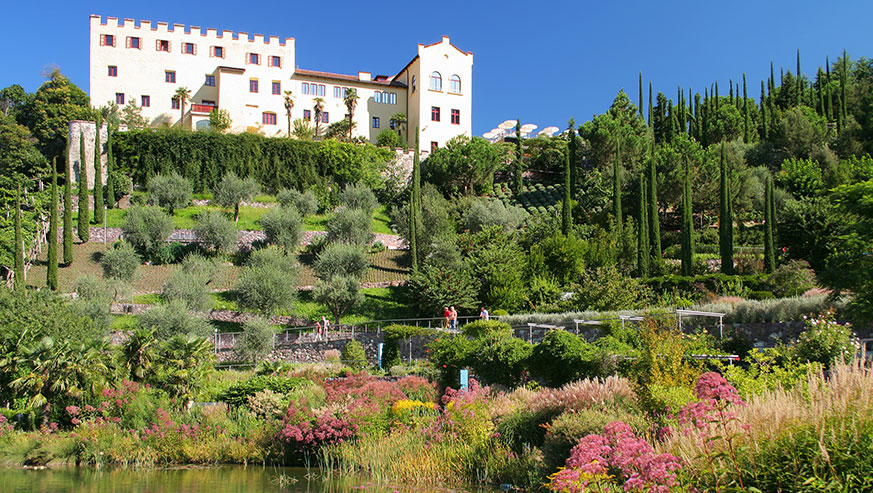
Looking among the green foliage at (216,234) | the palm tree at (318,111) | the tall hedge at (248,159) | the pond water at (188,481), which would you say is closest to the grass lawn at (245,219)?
the green foliage at (216,234)

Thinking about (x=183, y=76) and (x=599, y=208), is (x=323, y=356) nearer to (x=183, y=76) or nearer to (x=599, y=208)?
(x=599, y=208)

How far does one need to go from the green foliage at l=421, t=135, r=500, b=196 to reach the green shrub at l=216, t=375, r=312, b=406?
3605cm

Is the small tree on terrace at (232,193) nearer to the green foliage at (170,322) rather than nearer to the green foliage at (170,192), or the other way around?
the green foliage at (170,192)

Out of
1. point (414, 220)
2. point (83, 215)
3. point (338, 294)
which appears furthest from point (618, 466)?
point (83, 215)

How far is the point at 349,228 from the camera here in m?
43.6

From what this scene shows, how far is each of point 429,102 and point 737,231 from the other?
2938 cm

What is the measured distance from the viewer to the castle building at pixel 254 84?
59406 mm

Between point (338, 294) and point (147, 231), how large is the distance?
49.3 feet

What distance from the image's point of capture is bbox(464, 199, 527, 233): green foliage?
1809 inches

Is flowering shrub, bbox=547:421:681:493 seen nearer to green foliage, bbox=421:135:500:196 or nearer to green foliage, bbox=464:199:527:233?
green foliage, bbox=464:199:527:233

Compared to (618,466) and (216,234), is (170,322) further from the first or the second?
(618,466)

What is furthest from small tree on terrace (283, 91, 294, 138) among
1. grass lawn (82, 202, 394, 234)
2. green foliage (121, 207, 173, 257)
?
green foliage (121, 207, 173, 257)

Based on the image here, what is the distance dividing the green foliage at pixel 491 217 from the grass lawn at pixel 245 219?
589cm

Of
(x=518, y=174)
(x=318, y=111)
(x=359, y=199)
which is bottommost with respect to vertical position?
(x=359, y=199)
